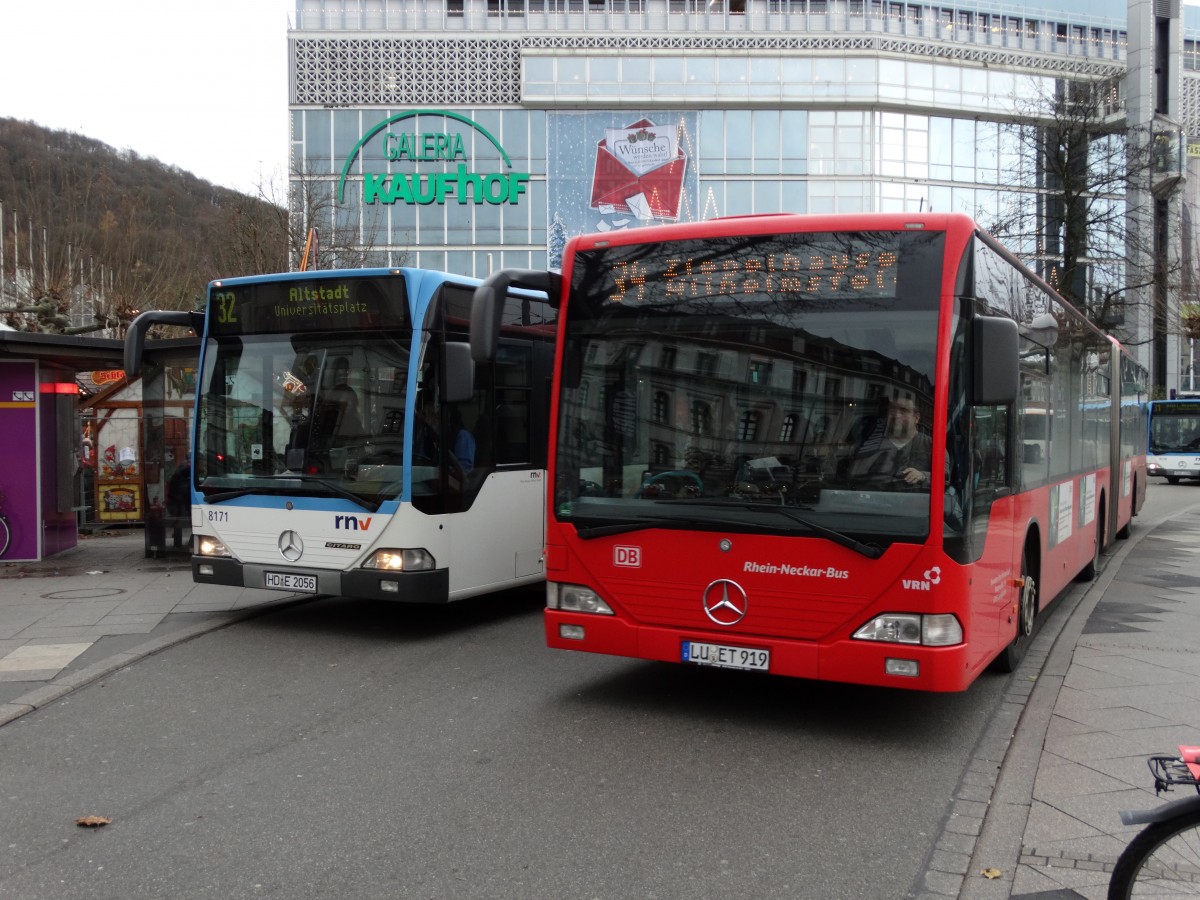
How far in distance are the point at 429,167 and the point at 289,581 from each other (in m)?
45.5

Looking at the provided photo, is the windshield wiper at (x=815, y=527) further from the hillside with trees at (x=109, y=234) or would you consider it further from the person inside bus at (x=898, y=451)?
the hillside with trees at (x=109, y=234)

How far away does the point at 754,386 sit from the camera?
241 inches

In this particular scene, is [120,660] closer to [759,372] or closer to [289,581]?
[289,581]

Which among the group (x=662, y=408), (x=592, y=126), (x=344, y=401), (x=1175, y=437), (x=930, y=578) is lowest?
(x=930, y=578)

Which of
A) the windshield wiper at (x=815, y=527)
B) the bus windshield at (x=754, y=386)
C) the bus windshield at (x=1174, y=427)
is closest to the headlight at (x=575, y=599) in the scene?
the bus windshield at (x=754, y=386)

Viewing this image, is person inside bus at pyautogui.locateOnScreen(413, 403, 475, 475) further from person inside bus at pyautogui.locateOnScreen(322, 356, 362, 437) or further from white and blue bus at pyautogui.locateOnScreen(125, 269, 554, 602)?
person inside bus at pyautogui.locateOnScreen(322, 356, 362, 437)

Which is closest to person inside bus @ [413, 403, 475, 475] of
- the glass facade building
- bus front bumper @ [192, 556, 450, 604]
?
bus front bumper @ [192, 556, 450, 604]

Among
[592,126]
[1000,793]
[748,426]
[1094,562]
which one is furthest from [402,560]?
[592,126]

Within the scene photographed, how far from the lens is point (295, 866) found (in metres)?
4.37

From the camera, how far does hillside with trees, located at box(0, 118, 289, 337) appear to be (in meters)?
27.2

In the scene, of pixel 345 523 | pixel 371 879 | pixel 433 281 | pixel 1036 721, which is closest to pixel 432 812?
pixel 371 879

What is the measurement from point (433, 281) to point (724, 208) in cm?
4411

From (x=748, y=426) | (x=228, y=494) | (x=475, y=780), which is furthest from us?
(x=228, y=494)

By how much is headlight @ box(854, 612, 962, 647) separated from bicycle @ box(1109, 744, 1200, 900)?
7.70 feet
